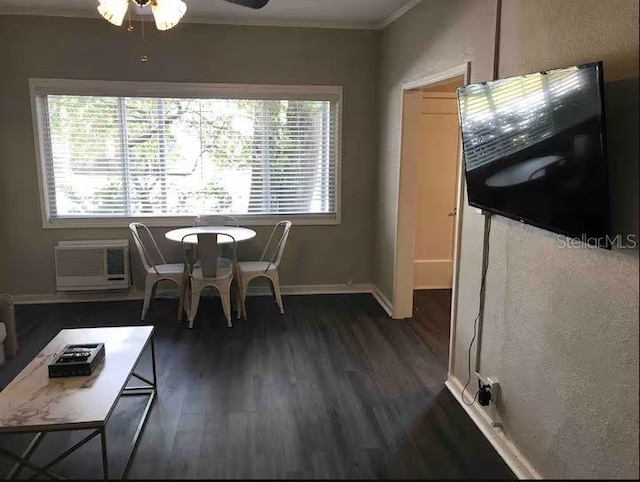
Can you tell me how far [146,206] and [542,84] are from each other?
4010 mm

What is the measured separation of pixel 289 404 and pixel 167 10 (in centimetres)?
234

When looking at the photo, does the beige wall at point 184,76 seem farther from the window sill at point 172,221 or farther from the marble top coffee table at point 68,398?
the marble top coffee table at point 68,398

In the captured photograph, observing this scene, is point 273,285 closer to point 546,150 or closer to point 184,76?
point 184,76

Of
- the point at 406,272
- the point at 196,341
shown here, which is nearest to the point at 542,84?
the point at 406,272

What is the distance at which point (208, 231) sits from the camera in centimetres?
452

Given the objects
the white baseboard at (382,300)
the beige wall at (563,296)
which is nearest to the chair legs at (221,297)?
the white baseboard at (382,300)

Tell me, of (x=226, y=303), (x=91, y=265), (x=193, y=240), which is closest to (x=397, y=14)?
(x=193, y=240)

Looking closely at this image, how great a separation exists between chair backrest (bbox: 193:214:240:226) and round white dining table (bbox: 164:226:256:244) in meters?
0.09

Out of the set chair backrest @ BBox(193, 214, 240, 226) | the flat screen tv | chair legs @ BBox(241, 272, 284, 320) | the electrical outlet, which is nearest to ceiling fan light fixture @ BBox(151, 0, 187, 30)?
the flat screen tv

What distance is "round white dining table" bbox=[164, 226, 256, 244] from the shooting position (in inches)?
168

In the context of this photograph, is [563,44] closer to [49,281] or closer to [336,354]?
[336,354]

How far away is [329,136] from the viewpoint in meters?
5.18

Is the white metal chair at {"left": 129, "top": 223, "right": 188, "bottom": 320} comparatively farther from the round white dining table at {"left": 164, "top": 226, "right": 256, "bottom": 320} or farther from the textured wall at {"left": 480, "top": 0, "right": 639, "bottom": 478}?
the textured wall at {"left": 480, "top": 0, "right": 639, "bottom": 478}

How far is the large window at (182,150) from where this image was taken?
481 cm
